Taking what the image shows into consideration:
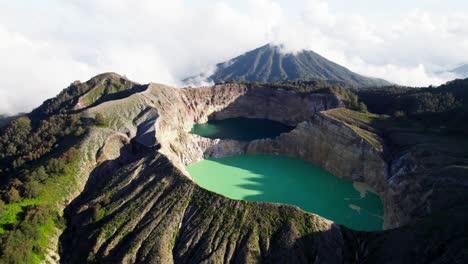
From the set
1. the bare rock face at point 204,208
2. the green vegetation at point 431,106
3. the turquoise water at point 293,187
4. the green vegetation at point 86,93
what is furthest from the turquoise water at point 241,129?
the green vegetation at point 86,93

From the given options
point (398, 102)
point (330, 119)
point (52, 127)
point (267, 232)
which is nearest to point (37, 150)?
point (52, 127)

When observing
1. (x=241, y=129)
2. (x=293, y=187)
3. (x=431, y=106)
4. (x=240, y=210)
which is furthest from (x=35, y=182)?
(x=431, y=106)

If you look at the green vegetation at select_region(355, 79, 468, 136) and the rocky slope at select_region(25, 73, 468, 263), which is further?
the green vegetation at select_region(355, 79, 468, 136)

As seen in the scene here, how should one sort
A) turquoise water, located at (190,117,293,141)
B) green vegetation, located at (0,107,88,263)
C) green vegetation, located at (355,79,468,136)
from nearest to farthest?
green vegetation, located at (0,107,88,263), green vegetation, located at (355,79,468,136), turquoise water, located at (190,117,293,141)

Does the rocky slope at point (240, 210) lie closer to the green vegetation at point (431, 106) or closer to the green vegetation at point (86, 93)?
the green vegetation at point (431, 106)

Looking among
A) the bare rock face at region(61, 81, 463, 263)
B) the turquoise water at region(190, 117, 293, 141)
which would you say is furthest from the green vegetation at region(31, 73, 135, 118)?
the turquoise water at region(190, 117, 293, 141)

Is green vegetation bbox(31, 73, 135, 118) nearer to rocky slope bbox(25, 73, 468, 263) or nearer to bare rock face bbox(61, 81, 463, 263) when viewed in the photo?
bare rock face bbox(61, 81, 463, 263)

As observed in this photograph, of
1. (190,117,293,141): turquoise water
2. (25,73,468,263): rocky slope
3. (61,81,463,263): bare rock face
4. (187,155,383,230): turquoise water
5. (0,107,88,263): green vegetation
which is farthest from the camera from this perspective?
(190,117,293,141): turquoise water
